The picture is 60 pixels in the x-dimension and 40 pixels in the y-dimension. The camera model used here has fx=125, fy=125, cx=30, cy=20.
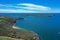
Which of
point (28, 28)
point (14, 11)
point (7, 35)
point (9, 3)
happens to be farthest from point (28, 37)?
point (9, 3)

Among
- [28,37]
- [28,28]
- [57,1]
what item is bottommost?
[28,37]

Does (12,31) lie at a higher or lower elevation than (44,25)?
lower

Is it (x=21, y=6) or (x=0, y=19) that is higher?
(x=21, y=6)

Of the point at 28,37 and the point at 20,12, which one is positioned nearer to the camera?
the point at 28,37

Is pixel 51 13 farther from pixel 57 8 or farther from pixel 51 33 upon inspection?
pixel 51 33
